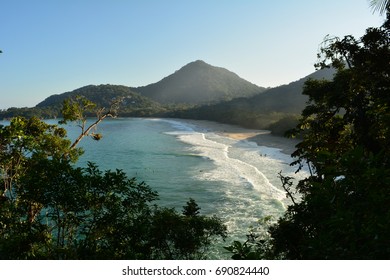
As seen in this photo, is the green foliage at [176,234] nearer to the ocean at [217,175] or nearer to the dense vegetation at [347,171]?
the dense vegetation at [347,171]

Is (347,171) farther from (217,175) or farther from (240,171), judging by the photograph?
(240,171)

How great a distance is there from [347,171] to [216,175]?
35.9 meters

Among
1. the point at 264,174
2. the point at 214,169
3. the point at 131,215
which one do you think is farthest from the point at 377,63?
the point at 214,169

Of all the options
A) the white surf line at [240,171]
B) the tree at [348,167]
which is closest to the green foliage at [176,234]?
the tree at [348,167]

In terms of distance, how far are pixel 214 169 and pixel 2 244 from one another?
37041 mm

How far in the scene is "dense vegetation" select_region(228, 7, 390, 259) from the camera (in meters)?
4.23

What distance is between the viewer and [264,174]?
133ft

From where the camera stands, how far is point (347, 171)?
4.45 m

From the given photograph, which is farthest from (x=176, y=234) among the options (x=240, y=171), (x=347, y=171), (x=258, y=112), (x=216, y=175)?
(x=258, y=112)

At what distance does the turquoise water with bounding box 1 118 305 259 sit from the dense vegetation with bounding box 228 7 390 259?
228 inches

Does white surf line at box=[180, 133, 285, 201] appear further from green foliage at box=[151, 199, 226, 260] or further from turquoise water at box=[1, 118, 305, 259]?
green foliage at box=[151, 199, 226, 260]

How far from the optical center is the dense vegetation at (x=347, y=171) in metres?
4.23
